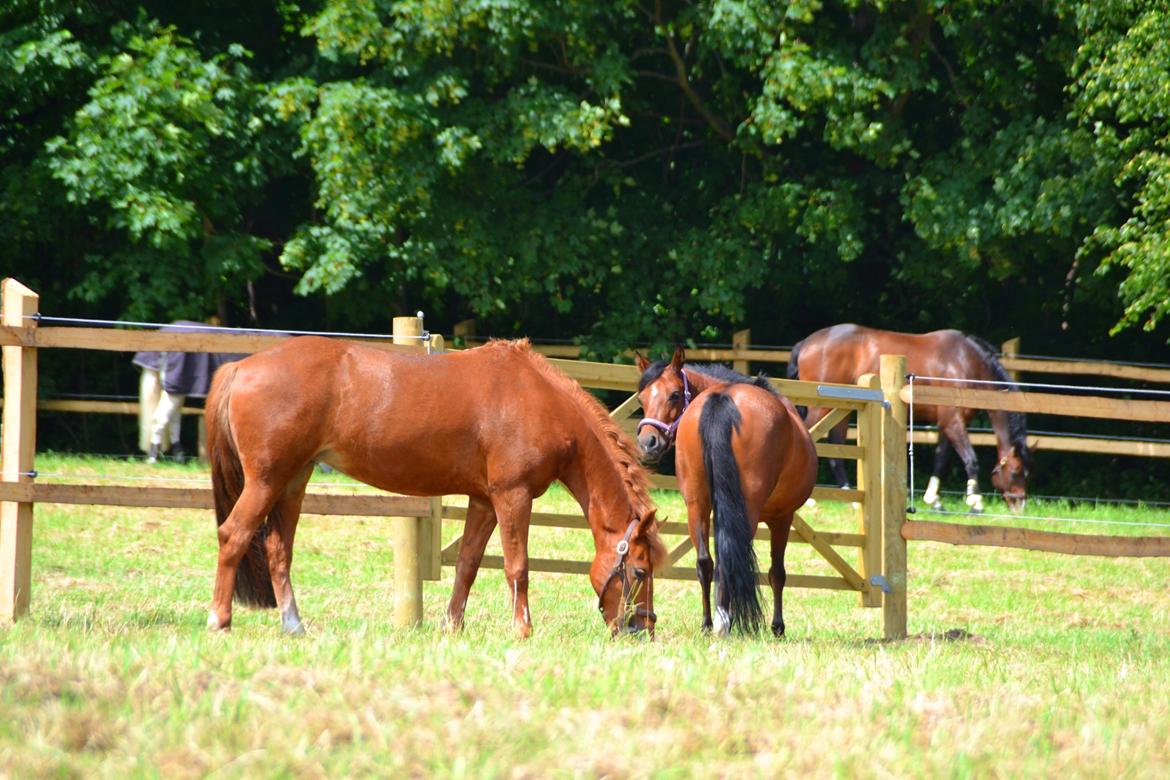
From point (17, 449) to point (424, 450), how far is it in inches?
78.6

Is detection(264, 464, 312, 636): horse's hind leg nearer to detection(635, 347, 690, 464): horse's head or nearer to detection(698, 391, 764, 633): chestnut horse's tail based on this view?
detection(635, 347, 690, 464): horse's head

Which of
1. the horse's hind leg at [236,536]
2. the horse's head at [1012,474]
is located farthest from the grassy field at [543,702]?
the horse's head at [1012,474]

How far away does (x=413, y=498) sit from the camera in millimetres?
7281

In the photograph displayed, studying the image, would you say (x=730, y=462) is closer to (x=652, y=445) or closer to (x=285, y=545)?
(x=652, y=445)

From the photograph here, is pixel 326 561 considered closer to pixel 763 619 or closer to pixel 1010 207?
pixel 763 619

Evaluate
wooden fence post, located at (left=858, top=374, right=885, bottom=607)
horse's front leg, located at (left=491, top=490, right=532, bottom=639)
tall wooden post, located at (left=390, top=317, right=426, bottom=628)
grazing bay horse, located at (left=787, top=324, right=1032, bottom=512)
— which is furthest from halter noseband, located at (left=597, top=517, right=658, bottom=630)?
grazing bay horse, located at (left=787, top=324, right=1032, bottom=512)

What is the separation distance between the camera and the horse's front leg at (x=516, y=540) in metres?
6.61

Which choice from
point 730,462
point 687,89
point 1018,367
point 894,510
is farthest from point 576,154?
point 730,462

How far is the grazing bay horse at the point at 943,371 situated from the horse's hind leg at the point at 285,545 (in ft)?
26.8

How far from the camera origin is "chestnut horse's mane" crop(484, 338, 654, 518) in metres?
6.73

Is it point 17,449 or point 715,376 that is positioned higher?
point 715,376

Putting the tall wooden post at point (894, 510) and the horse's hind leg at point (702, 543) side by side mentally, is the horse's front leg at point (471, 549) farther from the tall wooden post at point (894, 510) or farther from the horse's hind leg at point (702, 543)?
the tall wooden post at point (894, 510)

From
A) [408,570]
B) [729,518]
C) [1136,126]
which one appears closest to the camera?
[729,518]

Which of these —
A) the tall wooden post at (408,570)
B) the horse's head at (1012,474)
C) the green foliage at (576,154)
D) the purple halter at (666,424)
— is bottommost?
the tall wooden post at (408,570)
